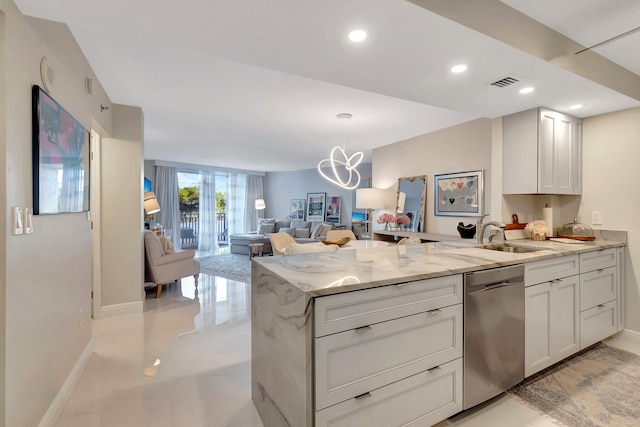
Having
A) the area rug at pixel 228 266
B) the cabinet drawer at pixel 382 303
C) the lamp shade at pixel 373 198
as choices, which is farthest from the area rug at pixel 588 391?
the area rug at pixel 228 266

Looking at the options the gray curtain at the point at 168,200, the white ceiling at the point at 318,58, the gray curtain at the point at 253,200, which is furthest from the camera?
the gray curtain at the point at 253,200

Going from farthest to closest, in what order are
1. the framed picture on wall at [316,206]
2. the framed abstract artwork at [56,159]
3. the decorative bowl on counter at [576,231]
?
the framed picture on wall at [316,206] < the decorative bowl on counter at [576,231] < the framed abstract artwork at [56,159]

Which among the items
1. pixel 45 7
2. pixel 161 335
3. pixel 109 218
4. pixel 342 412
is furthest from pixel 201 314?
pixel 45 7

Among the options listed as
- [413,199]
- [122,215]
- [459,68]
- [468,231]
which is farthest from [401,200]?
[122,215]

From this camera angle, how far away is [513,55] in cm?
190

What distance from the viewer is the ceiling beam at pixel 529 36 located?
160 centimetres

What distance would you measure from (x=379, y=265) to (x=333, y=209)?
7.24 m

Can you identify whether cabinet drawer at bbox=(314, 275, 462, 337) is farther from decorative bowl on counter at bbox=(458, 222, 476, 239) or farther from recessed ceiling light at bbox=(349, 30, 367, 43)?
decorative bowl on counter at bbox=(458, 222, 476, 239)

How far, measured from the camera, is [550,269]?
225 centimetres

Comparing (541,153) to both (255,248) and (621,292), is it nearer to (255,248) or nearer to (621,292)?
(621,292)

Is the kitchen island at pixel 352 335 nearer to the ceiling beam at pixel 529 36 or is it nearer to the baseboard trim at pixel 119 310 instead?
the ceiling beam at pixel 529 36

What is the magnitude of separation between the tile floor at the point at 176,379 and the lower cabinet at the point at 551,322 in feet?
1.37

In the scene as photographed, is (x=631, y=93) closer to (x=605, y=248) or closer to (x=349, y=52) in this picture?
(x=605, y=248)

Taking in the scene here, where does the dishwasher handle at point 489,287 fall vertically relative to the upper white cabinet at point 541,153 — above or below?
below
